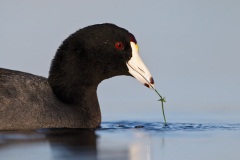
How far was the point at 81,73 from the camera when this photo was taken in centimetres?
1166

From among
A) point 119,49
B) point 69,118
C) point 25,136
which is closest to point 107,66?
point 119,49

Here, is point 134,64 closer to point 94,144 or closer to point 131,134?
point 131,134

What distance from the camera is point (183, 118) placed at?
509 inches

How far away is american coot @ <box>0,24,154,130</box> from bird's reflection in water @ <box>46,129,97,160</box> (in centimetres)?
31

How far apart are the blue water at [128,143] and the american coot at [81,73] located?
28cm

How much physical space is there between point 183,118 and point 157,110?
802 mm

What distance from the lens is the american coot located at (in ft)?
36.3

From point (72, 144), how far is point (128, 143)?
0.64 metres

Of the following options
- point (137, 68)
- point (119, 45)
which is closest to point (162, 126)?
point (137, 68)

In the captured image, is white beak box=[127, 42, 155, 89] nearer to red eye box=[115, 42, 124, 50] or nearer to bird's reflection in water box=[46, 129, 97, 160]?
red eye box=[115, 42, 124, 50]

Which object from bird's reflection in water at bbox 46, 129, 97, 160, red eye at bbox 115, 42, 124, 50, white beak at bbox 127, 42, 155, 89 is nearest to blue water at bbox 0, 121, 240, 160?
bird's reflection in water at bbox 46, 129, 97, 160

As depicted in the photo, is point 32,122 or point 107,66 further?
point 107,66

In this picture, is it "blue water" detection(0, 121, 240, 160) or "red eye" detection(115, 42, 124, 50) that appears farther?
"red eye" detection(115, 42, 124, 50)

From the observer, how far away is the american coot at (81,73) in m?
11.1
